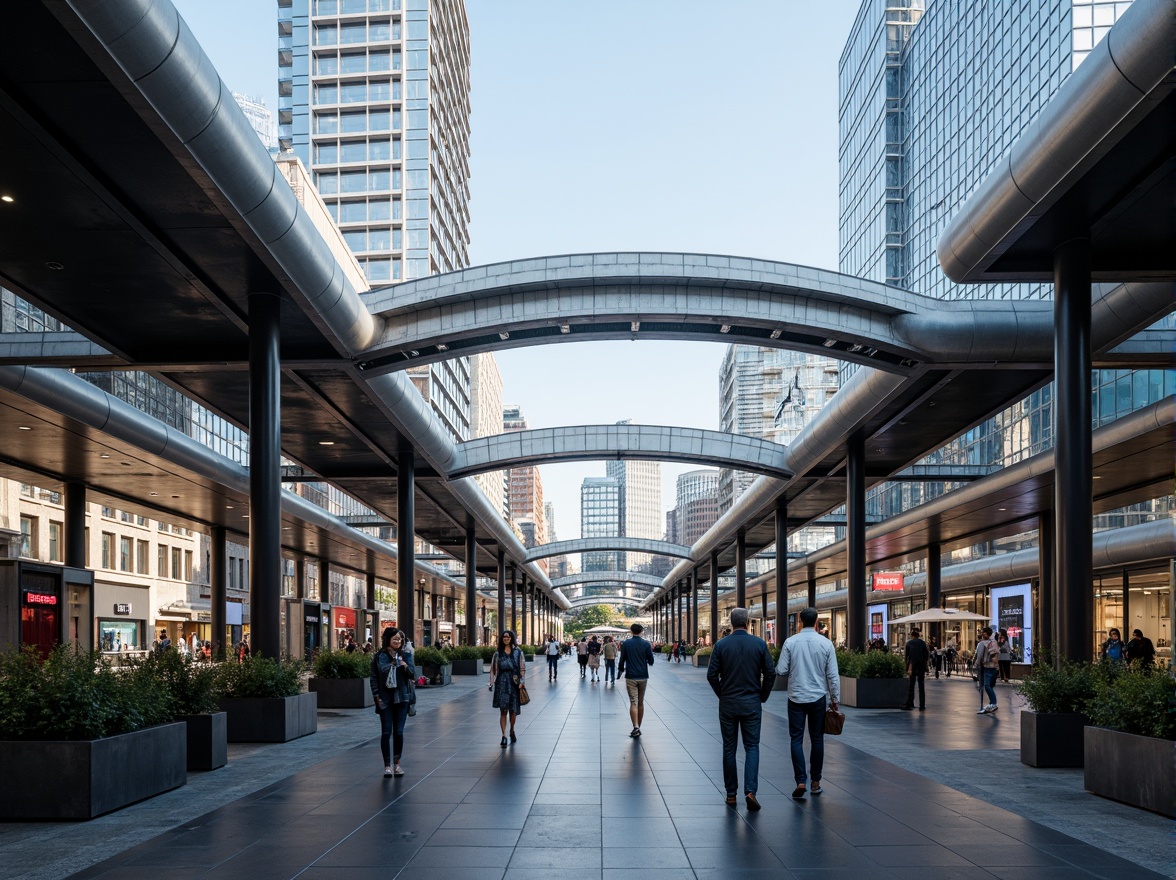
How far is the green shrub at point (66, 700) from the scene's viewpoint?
10406 mm

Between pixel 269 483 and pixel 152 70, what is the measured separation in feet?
27.0

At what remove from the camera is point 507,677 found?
54.2 ft

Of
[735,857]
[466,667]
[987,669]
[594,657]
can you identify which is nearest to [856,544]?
[987,669]

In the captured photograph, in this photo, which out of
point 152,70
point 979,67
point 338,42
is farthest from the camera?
point 338,42

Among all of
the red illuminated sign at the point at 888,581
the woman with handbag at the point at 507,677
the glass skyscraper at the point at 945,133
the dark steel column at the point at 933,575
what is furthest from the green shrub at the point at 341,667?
the red illuminated sign at the point at 888,581

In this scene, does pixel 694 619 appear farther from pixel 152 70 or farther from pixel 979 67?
pixel 152 70

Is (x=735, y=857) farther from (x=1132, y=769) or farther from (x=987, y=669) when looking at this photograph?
(x=987, y=669)

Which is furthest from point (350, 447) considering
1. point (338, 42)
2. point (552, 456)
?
point (338, 42)

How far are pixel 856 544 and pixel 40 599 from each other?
19.1 metres

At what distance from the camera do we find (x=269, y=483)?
59.0ft

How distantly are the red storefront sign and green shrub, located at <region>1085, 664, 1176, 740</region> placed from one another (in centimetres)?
4562

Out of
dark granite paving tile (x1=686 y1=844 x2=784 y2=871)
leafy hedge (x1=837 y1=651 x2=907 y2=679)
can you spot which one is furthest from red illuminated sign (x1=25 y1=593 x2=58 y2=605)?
dark granite paving tile (x1=686 y1=844 x2=784 y2=871)

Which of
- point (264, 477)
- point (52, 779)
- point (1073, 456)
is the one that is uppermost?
point (1073, 456)

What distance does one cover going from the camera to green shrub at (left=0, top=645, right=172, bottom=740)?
34.1 feet
